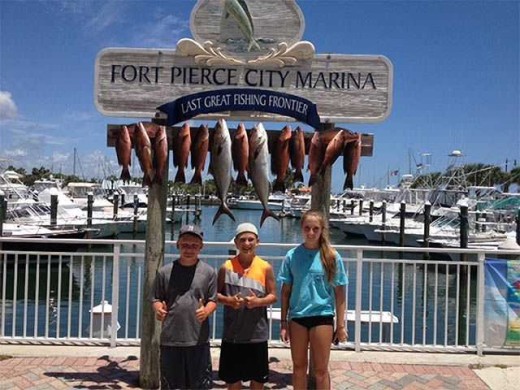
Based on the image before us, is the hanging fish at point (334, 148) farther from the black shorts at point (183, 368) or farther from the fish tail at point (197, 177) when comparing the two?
the black shorts at point (183, 368)

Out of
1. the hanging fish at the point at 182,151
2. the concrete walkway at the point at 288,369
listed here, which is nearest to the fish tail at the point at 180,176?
the hanging fish at the point at 182,151

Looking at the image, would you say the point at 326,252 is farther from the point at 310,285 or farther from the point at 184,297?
the point at 184,297

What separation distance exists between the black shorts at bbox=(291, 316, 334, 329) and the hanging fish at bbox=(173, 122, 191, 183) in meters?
Result: 1.58

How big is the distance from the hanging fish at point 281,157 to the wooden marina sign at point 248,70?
0.38 meters

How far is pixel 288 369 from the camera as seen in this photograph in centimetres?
468

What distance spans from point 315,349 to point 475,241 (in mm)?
27057

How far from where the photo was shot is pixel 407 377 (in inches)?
177

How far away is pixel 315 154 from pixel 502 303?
308 centimetres

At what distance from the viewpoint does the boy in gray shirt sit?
10.3ft

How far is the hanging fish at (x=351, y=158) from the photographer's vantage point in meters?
3.97

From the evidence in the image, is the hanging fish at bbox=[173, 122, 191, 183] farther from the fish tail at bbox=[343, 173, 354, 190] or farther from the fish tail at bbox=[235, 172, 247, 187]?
the fish tail at bbox=[343, 173, 354, 190]

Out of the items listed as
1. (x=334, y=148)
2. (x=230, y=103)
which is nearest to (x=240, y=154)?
(x=230, y=103)

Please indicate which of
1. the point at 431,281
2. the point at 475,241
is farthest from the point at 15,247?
the point at 475,241

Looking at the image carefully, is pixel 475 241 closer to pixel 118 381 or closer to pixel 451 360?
pixel 451 360
